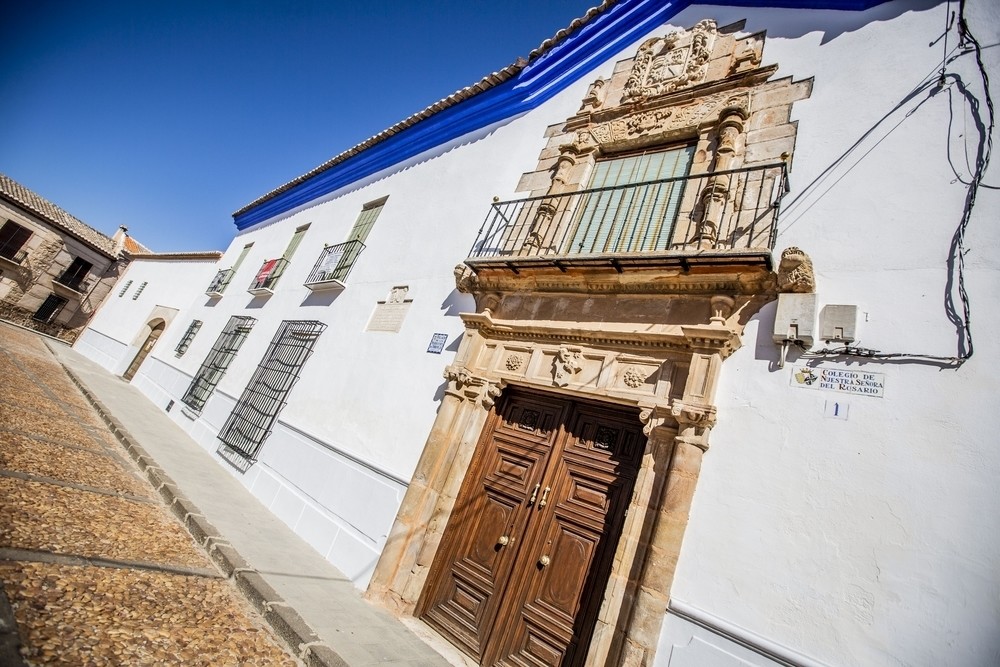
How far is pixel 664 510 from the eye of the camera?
8.47 feet

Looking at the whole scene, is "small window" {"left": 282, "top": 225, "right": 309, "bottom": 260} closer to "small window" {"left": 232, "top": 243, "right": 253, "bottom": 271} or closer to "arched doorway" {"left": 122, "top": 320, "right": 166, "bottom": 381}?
"small window" {"left": 232, "top": 243, "right": 253, "bottom": 271}

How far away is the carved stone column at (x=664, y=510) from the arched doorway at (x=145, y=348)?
51.8ft

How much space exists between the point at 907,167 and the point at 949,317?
126 centimetres

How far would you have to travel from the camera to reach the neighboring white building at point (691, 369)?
214 centimetres

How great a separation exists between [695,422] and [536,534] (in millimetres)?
1496

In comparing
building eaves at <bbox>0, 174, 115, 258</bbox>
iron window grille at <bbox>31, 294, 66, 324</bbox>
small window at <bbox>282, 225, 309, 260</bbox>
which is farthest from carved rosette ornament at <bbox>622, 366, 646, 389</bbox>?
iron window grille at <bbox>31, 294, 66, 324</bbox>

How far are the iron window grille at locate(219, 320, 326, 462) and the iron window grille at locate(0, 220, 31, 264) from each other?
22153 mm

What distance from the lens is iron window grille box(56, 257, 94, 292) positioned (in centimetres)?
2062

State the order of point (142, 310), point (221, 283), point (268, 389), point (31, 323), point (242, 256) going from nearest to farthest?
1. point (268, 389)
2. point (221, 283)
3. point (242, 256)
4. point (142, 310)
5. point (31, 323)

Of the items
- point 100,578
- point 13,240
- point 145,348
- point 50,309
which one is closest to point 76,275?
point 50,309

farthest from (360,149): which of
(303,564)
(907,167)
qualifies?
(907,167)

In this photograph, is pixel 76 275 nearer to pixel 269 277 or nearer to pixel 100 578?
pixel 269 277

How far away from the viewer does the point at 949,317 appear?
2.36 meters

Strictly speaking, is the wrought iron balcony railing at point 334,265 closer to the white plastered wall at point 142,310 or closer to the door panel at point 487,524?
the door panel at point 487,524
